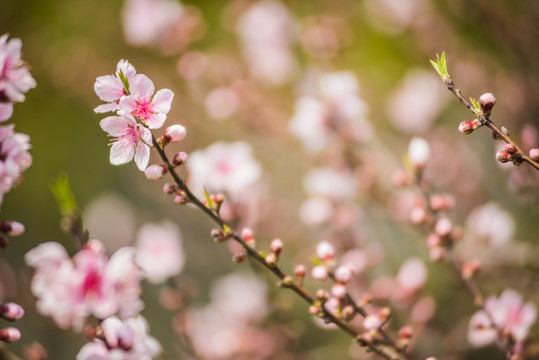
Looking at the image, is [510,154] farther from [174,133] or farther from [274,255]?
[174,133]

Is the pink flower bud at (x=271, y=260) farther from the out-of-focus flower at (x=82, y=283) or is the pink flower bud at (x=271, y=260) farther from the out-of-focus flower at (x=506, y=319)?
the out-of-focus flower at (x=506, y=319)

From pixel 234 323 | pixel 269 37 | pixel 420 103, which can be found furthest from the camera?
pixel 420 103

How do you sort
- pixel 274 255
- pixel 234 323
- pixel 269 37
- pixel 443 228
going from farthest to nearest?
pixel 269 37
pixel 234 323
pixel 443 228
pixel 274 255

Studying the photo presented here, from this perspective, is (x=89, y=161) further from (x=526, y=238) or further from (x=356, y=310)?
(x=526, y=238)

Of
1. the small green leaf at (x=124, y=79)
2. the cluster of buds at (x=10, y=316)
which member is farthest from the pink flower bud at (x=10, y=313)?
the small green leaf at (x=124, y=79)

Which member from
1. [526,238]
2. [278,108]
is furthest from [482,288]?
[278,108]

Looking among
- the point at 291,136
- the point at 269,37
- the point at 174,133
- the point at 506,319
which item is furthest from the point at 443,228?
the point at 269,37
